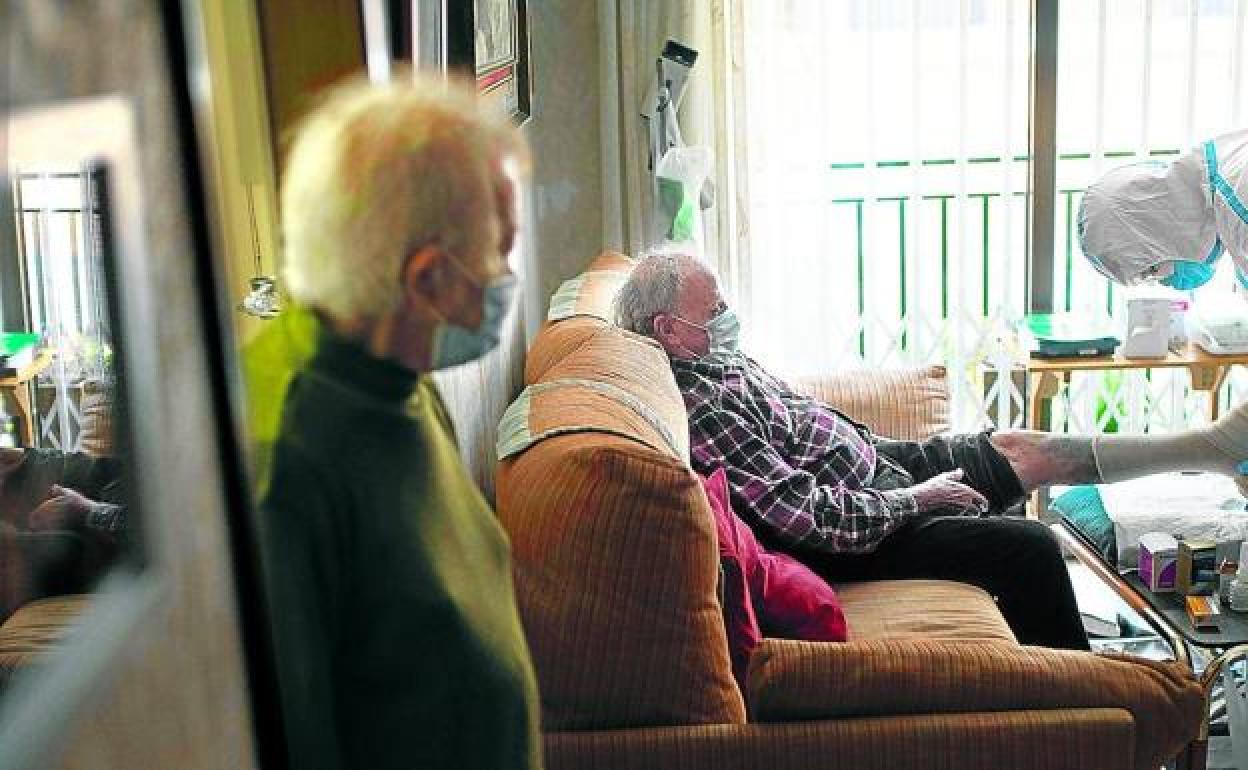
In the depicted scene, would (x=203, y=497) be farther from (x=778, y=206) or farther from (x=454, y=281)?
(x=778, y=206)

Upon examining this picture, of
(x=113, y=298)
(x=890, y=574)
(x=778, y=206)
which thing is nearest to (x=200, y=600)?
(x=113, y=298)

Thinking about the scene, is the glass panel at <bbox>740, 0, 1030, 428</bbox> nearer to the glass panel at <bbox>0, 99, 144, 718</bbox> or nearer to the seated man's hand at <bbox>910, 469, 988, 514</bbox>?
the seated man's hand at <bbox>910, 469, 988, 514</bbox>

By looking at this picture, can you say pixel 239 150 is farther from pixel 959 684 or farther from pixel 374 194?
pixel 959 684

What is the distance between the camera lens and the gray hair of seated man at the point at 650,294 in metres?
3.29

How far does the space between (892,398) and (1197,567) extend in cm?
113

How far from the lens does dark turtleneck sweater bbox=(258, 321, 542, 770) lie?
2.34ft

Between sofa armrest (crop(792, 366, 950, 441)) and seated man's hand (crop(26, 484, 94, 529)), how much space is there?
3263 mm

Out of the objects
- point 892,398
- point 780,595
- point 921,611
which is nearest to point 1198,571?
point 921,611

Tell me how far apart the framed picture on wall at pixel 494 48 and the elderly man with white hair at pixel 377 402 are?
100 centimetres

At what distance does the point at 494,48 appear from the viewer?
2619 mm

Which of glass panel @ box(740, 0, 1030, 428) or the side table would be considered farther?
glass panel @ box(740, 0, 1030, 428)

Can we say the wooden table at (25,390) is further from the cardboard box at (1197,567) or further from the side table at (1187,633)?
the cardboard box at (1197,567)

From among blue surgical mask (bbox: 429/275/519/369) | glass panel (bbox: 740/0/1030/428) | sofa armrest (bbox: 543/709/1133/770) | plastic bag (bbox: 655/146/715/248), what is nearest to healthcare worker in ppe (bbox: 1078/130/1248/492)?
glass panel (bbox: 740/0/1030/428)

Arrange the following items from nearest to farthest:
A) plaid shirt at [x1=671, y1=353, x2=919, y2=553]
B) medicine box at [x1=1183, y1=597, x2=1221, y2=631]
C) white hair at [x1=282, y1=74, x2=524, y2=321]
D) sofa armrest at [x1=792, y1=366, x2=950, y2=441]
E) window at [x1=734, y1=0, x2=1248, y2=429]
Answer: white hair at [x1=282, y1=74, x2=524, y2=321] → medicine box at [x1=1183, y1=597, x2=1221, y2=631] → plaid shirt at [x1=671, y1=353, x2=919, y2=553] → sofa armrest at [x1=792, y1=366, x2=950, y2=441] → window at [x1=734, y1=0, x2=1248, y2=429]
